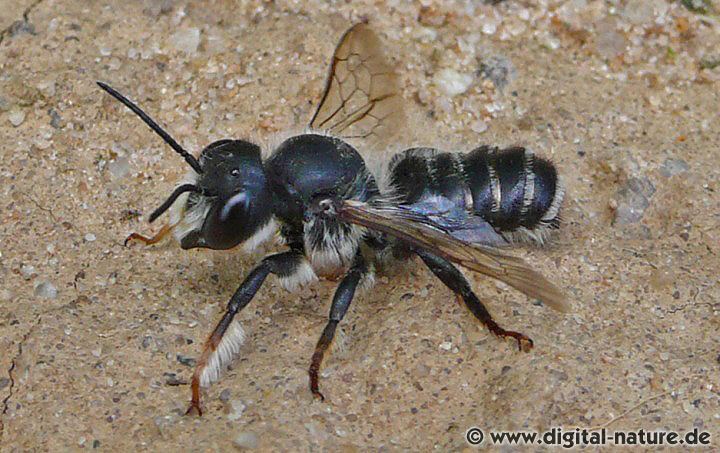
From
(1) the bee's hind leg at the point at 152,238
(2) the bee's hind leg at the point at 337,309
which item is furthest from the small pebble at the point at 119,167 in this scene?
(2) the bee's hind leg at the point at 337,309

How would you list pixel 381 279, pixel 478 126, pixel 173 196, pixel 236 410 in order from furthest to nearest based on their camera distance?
pixel 478 126
pixel 381 279
pixel 173 196
pixel 236 410

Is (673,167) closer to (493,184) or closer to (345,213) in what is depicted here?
(493,184)

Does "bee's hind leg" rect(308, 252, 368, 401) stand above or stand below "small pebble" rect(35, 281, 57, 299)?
above

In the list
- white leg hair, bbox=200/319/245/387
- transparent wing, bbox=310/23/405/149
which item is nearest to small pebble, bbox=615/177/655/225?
transparent wing, bbox=310/23/405/149

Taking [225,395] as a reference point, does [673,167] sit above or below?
above

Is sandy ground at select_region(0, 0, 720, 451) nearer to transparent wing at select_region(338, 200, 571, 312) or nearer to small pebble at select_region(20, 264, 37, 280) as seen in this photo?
small pebble at select_region(20, 264, 37, 280)

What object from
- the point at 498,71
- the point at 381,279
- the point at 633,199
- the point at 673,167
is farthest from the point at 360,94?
the point at 673,167

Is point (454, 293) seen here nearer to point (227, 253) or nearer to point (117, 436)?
point (227, 253)

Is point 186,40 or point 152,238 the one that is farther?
point 186,40
